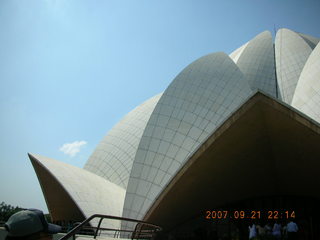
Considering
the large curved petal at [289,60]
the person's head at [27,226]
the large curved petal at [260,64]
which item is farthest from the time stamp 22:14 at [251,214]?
the person's head at [27,226]

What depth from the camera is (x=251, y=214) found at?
1856 centimetres

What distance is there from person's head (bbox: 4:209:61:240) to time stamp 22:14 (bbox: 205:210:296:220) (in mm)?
17747

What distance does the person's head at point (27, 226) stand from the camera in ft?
5.09

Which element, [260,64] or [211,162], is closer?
[211,162]

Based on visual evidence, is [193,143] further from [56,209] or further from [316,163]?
[56,209]

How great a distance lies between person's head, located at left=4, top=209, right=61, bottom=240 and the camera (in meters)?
1.55

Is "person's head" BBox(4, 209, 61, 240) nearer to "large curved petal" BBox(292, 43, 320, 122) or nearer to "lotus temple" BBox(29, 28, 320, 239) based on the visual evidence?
"lotus temple" BBox(29, 28, 320, 239)

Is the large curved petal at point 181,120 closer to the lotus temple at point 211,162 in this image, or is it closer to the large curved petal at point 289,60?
the lotus temple at point 211,162

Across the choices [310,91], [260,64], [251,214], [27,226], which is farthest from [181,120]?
[27,226]

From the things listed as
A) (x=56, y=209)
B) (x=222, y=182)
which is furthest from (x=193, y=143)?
(x=56, y=209)

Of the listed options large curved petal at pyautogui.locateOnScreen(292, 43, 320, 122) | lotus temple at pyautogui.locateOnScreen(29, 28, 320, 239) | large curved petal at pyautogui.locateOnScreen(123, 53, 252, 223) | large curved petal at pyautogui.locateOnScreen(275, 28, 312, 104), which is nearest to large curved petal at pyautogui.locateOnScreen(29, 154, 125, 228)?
lotus temple at pyautogui.locateOnScreen(29, 28, 320, 239)

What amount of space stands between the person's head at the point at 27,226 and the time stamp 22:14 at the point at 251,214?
1775 centimetres

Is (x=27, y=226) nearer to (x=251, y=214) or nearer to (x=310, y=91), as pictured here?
(x=310, y=91)

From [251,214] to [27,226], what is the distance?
18.9 meters
